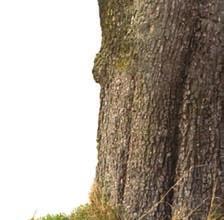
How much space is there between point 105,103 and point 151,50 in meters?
0.84

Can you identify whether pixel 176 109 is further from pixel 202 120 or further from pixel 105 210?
pixel 105 210

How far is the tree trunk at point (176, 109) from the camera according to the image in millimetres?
7453

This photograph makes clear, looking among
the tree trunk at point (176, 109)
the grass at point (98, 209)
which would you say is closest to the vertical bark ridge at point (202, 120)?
the tree trunk at point (176, 109)

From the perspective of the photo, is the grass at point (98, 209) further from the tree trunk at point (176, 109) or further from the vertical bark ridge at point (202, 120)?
the vertical bark ridge at point (202, 120)

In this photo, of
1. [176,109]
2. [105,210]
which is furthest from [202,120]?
[105,210]

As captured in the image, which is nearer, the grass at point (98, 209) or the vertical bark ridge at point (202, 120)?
the vertical bark ridge at point (202, 120)

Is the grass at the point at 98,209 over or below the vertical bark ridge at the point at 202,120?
below

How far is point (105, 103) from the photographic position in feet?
26.5

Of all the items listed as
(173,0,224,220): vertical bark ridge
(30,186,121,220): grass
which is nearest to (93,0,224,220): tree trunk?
(173,0,224,220): vertical bark ridge

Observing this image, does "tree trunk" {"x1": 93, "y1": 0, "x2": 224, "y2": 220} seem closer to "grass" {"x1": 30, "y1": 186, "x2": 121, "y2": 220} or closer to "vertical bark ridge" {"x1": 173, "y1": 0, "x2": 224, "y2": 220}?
"vertical bark ridge" {"x1": 173, "y1": 0, "x2": 224, "y2": 220}

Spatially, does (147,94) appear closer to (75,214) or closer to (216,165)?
(216,165)

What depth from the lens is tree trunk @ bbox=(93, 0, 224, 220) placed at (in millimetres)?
7453

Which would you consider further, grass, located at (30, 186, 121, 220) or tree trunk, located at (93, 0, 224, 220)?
grass, located at (30, 186, 121, 220)

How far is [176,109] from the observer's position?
7520 mm
